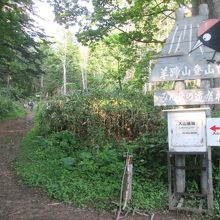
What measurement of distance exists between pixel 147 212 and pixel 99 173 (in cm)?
176

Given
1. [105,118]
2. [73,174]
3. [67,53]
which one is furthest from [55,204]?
[67,53]

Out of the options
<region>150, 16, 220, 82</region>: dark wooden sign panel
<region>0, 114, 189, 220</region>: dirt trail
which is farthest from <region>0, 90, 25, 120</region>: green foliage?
<region>150, 16, 220, 82</region>: dark wooden sign panel

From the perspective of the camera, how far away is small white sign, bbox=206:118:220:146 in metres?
5.62

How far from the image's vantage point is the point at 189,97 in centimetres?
587

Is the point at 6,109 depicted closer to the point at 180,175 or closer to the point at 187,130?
the point at 180,175

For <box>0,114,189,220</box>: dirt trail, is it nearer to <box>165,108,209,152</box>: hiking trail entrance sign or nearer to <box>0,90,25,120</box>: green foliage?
<box>165,108,209,152</box>: hiking trail entrance sign

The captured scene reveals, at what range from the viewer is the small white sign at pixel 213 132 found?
18.5 feet

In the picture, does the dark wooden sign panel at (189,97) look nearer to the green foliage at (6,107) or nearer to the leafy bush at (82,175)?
Result: the leafy bush at (82,175)

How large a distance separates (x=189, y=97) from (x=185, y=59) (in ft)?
2.13

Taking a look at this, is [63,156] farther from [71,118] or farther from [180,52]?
[180,52]

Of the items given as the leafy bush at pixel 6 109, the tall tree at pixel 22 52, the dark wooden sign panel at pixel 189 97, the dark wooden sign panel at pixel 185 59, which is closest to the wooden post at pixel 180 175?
the dark wooden sign panel at pixel 189 97

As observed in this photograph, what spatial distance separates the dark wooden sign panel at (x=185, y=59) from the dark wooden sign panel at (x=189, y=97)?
23cm

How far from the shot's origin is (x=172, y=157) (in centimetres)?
659

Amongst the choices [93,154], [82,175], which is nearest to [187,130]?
[82,175]
